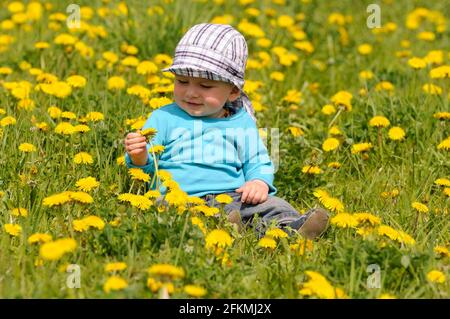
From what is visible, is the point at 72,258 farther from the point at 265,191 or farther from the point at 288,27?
the point at 288,27

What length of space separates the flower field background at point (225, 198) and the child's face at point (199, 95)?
0.44m

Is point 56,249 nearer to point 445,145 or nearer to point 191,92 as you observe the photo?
point 191,92

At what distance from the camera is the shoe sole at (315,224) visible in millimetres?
3738

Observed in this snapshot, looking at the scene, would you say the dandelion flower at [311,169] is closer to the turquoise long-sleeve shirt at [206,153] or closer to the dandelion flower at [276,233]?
the turquoise long-sleeve shirt at [206,153]

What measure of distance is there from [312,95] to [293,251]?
8.14ft

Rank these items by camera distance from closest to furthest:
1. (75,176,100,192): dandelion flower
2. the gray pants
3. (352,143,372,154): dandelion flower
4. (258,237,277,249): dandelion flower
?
(258,237,277,249): dandelion flower < (75,176,100,192): dandelion flower < the gray pants < (352,143,372,154): dandelion flower

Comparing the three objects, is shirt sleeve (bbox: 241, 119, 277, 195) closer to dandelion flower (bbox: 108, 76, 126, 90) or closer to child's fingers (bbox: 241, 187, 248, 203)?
child's fingers (bbox: 241, 187, 248, 203)

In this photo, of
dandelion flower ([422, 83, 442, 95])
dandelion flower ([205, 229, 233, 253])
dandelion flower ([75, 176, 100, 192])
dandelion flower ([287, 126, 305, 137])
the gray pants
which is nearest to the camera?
dandelion flower ([205, 229, 233, 253])

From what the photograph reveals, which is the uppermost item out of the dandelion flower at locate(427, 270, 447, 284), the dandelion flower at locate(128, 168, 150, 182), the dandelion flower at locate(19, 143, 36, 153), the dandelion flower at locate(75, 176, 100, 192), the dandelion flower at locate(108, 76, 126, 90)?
the dandelion flower at locate(108, 76, 126, 90)

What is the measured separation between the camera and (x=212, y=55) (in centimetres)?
404

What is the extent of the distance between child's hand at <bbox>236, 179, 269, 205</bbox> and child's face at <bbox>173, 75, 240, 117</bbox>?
1.27ft

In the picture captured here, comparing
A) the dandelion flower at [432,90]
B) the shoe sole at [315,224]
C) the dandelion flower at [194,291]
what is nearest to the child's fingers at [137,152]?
the shoe sole at [315,224]

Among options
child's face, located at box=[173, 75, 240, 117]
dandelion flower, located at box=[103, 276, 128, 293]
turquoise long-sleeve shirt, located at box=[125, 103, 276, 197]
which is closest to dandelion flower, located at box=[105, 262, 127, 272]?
dandelion flower, located at box=[103, 276, 128, 293]

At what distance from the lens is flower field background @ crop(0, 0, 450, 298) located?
325 cm
